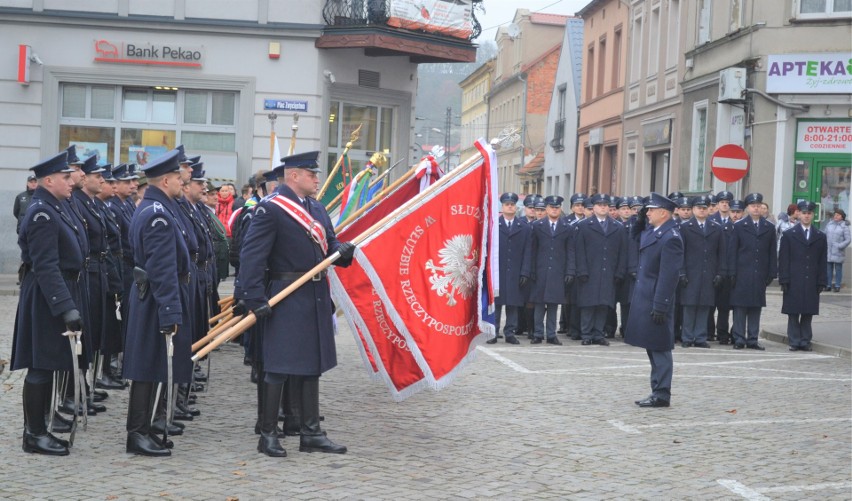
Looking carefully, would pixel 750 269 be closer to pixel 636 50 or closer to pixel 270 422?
pixel 270 422

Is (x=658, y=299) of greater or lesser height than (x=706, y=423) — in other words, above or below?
above

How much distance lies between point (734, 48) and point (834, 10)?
2895mm

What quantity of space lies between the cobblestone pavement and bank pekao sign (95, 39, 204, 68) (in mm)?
13106

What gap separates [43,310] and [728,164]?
53.0 ft

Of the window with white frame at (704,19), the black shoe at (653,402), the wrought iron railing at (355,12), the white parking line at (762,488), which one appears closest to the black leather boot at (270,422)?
the white parking line at (762,488)

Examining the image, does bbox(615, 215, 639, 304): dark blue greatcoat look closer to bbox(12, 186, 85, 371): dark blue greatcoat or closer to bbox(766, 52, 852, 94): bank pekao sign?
bbox(12, 186, 85, 371): dark blue greatcoat

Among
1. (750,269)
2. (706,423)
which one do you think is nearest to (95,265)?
(706,423)

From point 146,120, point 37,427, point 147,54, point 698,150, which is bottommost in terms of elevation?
point 37,427

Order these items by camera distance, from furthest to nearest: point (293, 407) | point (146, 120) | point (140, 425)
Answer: point (146, 120) → point (293, 407) → point (140, 425)

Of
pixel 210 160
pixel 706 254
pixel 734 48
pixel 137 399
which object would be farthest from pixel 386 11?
pixel 137 399

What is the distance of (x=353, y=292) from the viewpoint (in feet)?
29.6

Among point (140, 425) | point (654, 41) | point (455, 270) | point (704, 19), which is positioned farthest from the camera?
point (654, 41)

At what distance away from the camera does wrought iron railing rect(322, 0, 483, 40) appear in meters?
25.2

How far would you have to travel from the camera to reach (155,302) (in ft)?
26.2
